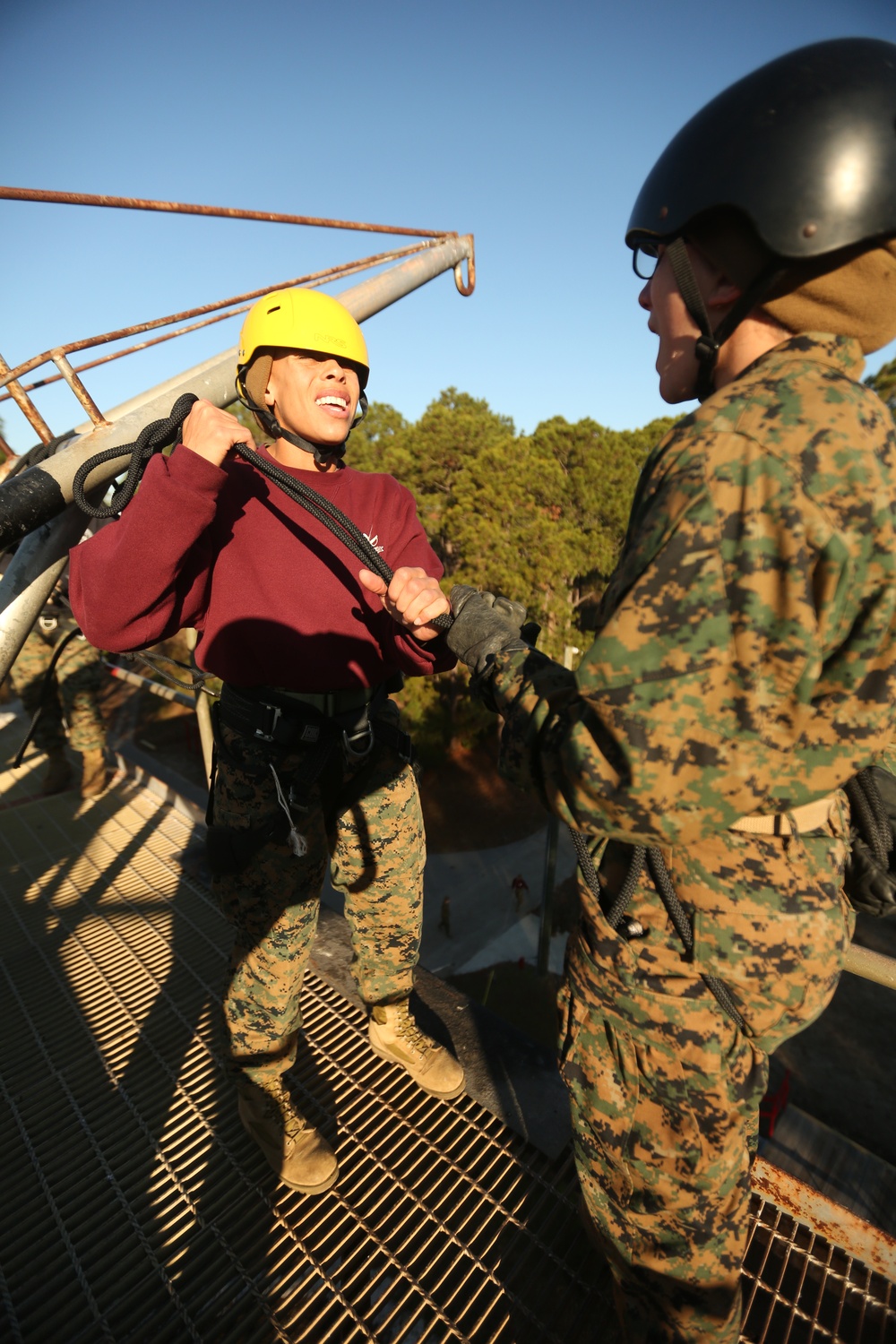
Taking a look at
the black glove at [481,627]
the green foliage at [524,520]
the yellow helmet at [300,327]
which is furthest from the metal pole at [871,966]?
the green foliage at [524,520]

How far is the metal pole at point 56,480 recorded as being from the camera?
176cm

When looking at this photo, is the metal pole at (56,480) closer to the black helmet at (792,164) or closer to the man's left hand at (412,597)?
the man's left hand at (412,597)

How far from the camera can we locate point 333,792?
7.64 feet

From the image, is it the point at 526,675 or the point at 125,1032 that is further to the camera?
the point at 125,1032

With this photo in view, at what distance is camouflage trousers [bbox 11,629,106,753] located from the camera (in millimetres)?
5707

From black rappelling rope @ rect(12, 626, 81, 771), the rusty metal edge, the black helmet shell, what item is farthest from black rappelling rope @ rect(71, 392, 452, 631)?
black rappelling rope @ rect(12, 626, 81, 771)

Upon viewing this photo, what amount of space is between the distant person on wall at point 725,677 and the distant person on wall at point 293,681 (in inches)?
25.5

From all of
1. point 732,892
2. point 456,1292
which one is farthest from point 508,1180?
point 732,892

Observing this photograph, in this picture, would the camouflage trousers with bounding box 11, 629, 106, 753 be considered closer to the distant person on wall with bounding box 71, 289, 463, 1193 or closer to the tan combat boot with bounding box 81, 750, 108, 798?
the tan combat boot with bounding box 81, 750, 108, 798

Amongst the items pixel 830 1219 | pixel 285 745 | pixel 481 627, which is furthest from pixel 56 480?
pixel 830 1219

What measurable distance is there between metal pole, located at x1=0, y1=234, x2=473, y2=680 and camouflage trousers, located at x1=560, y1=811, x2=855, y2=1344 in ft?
6.13

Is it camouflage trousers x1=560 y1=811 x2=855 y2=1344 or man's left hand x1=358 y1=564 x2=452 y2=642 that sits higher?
man's left hand x1=358 y1=564 x2=452 y2=642

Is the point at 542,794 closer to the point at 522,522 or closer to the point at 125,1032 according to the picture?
the point at 125,1032

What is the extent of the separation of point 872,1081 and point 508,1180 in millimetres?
7794
